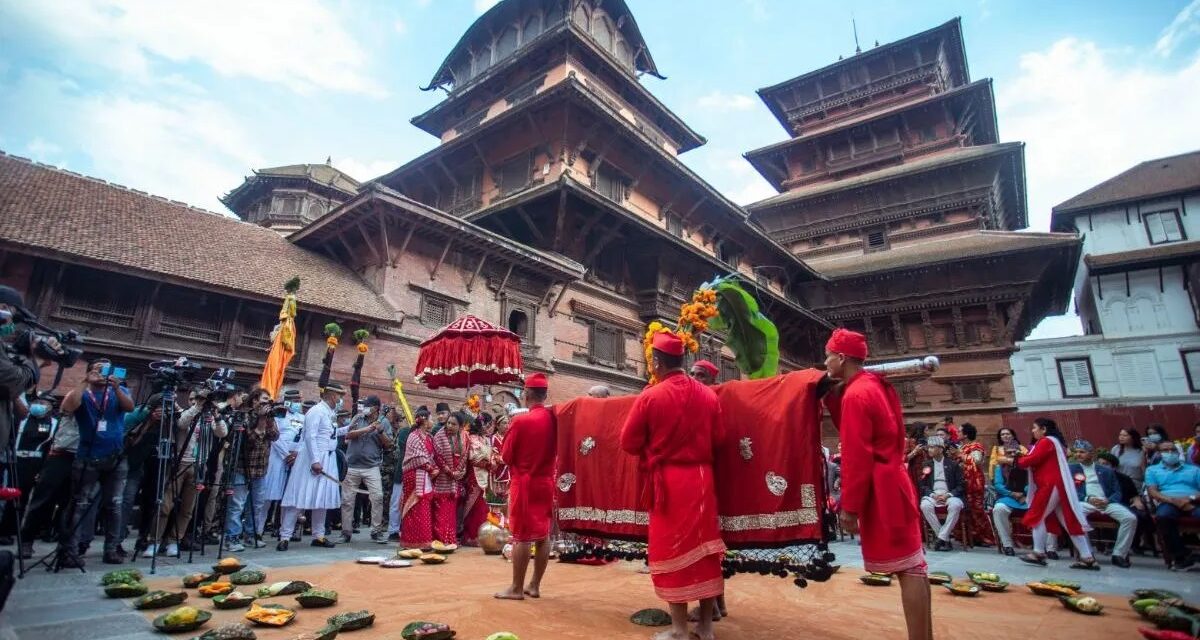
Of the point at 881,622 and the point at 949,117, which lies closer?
the point at 881,622

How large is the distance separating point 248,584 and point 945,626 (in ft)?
16.0

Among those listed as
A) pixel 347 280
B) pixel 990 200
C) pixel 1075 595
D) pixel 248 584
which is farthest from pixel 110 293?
pixel 990 200

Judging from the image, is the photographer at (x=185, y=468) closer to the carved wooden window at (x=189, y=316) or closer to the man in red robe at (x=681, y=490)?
the man in red robe at (x=681, y=490)

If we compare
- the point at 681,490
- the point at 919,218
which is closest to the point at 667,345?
the point at 681,490

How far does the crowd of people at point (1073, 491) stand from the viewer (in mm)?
6332

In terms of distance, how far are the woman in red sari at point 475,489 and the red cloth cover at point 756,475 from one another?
4354mm

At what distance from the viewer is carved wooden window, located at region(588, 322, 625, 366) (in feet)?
51.5

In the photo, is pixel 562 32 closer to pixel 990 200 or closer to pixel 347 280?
pixel 347 280

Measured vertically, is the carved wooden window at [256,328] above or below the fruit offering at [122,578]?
above

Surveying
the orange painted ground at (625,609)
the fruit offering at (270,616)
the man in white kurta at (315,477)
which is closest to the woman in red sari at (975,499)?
the orange painted ground at (625,609)

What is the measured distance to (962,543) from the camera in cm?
833

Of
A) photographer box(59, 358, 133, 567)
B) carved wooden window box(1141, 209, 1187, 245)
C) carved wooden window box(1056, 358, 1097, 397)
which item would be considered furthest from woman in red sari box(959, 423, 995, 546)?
carved wooden window box(1141, 209, 1187, 245)

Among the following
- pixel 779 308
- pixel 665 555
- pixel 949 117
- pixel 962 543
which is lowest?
pixel 962 543

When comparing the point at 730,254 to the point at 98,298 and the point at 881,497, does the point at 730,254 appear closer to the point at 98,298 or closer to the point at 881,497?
the point at 98,298
